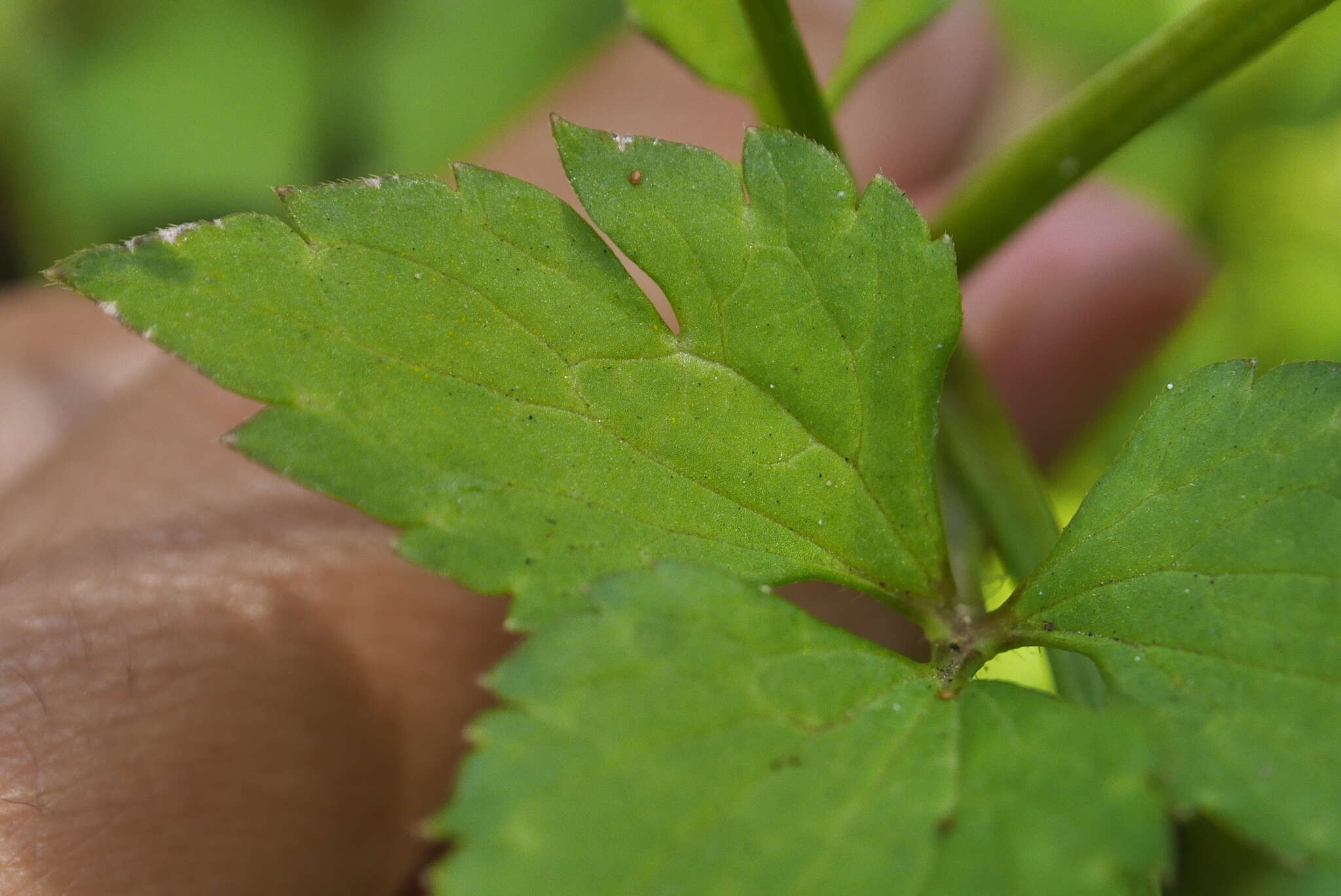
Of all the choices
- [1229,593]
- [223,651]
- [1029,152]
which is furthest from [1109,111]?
[223,651]

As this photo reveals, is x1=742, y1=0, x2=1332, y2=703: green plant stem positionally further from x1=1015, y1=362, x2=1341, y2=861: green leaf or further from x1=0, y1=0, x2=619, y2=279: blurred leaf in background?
x1=0, y1=0, x2=619, y2=279: blurred leaf in background

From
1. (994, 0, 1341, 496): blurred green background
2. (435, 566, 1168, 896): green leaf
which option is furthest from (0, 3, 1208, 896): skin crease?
(435, 566, 1168, 896): green leaf

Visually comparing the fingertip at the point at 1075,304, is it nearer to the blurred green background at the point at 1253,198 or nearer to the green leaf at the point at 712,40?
the blurred green background at the point at 1253,198

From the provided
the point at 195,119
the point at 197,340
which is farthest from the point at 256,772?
the point at 195,119

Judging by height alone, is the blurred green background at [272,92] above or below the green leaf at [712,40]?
above

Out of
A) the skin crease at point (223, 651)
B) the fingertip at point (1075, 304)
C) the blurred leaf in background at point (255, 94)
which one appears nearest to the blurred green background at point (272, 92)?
the blurred leaf in background at point (255, 94)

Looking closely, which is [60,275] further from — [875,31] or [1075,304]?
[1075,304]
